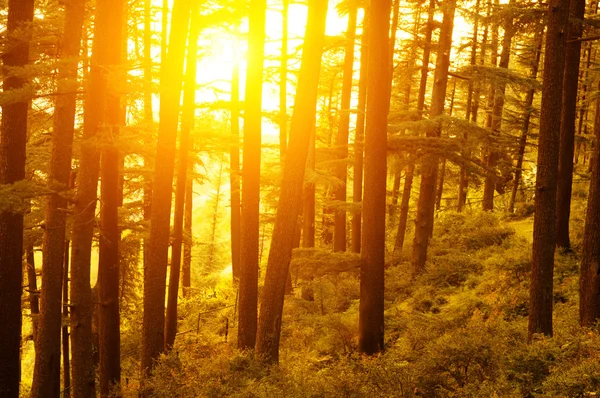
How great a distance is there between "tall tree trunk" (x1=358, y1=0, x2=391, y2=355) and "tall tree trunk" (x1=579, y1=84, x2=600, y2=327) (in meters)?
4.18

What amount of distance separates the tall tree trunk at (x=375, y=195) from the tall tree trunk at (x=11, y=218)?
719 cm

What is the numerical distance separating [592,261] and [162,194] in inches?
356

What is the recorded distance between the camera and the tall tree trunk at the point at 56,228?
32.6 ft

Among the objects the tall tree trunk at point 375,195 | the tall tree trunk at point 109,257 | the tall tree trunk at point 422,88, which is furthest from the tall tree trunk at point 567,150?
the tall tree trunk at point 109,257

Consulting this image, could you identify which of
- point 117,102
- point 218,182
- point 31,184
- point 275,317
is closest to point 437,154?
point 275,317

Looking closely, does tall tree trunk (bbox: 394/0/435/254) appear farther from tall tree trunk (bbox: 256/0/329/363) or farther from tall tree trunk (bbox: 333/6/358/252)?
tall tree trunk (bbox: 256/0/329/363)

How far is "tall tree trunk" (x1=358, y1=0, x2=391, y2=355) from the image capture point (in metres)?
11.7

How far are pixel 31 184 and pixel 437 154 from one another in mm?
10607

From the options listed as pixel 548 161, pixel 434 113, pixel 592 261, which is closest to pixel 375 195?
pixel 548 161

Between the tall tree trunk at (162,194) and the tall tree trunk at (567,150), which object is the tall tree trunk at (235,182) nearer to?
the tall tree trunk at (162,194)

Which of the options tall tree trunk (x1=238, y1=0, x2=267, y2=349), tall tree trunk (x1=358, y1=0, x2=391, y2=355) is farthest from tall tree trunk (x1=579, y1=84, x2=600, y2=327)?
tall tree trunk (x1=238, y1=0, x2=267, y2=349)

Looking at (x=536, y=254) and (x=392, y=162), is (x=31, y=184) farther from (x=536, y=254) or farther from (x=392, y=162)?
(x=392, y=162)

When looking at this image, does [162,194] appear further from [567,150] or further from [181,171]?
[567,150]

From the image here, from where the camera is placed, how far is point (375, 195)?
38.5 feet
